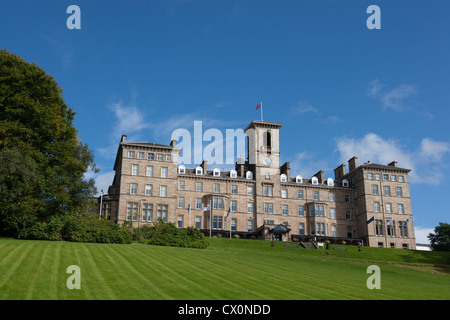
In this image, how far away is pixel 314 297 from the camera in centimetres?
1773

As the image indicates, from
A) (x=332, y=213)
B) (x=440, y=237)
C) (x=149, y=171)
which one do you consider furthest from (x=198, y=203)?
(x=440, y=237)

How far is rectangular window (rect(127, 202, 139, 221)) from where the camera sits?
62.2 m

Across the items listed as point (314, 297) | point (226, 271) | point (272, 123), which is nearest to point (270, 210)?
point (272, 123)

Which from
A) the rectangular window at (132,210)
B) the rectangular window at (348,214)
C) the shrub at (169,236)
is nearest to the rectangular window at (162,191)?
the rectangular window at (132,210)

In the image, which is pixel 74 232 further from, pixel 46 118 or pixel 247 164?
pixel 247 164

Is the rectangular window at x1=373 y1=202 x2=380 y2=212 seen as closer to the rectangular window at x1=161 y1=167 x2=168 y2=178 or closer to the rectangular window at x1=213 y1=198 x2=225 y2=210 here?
the rectangular window at x1=213 y1=198 x2=225 y2=210

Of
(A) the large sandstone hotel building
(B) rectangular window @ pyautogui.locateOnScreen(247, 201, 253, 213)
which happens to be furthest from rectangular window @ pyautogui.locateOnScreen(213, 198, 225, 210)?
(B) rectangular window @ pyautogui.locateOnScreen(247, 201, 253, 213)

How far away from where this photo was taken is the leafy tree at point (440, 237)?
70.0 meters

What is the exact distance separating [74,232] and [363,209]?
5346 cm

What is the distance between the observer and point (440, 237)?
72.0m

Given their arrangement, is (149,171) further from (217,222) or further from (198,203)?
(217,222)

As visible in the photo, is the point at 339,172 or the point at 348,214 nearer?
the point at 348,214

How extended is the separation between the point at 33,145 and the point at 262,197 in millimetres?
41699
